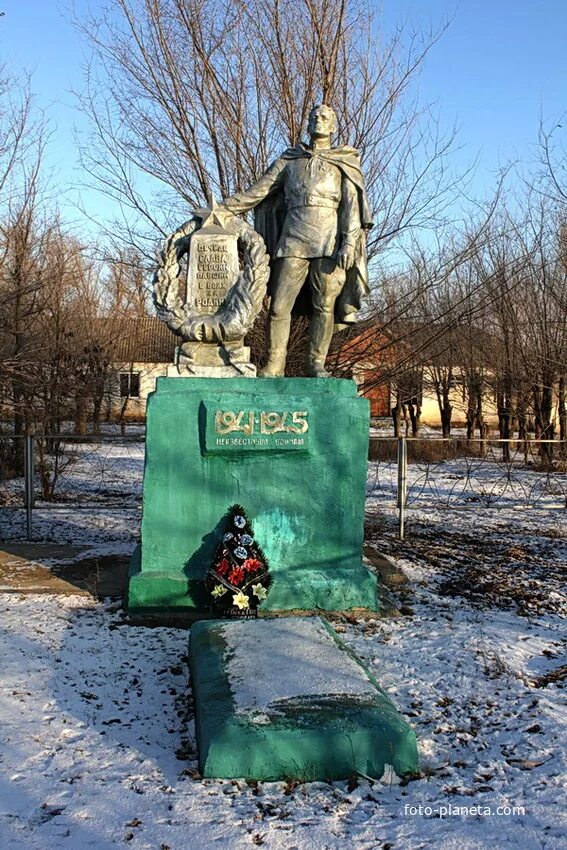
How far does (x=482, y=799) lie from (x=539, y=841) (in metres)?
0.33

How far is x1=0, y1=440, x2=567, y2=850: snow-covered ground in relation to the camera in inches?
103

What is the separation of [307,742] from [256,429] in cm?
264

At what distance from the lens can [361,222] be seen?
590 cm

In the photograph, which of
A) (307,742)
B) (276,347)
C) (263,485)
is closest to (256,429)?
(263,485)

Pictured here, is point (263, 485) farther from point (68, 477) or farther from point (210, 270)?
point (68, 477)

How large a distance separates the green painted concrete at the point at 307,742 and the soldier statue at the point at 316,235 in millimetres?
3190

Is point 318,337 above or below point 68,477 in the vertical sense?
above

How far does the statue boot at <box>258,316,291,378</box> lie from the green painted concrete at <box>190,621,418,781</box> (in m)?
3.20


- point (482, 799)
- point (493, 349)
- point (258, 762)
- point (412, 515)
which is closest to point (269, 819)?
point (258, 762)

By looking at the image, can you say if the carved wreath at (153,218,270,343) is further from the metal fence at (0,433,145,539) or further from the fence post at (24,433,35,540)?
the metal fence at (0,433,145,539)

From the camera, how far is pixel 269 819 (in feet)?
8.81

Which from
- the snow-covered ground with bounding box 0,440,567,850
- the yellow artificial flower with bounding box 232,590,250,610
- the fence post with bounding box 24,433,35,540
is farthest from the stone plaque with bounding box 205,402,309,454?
the fence post with bounding box 24,433,35,540

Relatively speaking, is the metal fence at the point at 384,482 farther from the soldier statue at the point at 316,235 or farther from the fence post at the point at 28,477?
the soldier statue at the point at 316,235

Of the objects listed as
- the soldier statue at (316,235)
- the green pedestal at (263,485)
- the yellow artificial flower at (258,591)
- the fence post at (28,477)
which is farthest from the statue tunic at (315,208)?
the fence post at (28,477)
